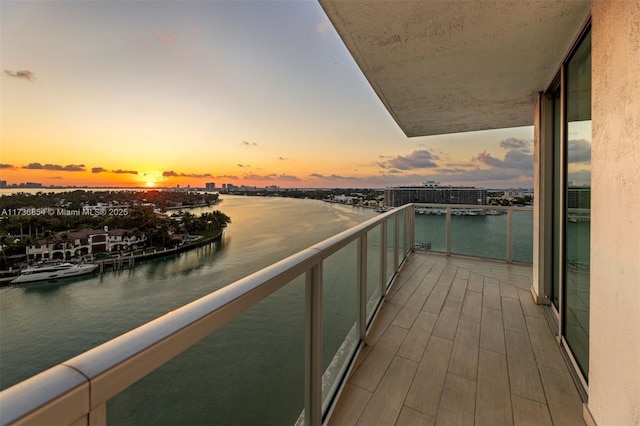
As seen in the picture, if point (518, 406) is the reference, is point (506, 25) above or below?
above

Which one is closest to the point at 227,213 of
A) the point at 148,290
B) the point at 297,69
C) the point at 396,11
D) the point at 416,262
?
the point at 148,290

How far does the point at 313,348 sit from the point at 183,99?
16.3 m

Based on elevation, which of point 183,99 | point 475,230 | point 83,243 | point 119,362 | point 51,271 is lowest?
point 51,271

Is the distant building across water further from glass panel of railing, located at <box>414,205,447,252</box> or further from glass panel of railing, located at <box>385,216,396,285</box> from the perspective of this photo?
glass panel of railing, located at <box>385,216,396,285</box>

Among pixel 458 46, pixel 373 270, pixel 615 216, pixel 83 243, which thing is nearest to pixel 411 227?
pixel 373 270

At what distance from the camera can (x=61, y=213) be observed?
29.2ft

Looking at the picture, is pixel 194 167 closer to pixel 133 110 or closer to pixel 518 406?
pixel 133 110

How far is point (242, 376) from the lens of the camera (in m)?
1.26

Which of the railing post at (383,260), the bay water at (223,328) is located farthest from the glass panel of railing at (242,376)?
the railing post at (383,260)

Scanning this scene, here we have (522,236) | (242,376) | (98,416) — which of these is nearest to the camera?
(98,416)

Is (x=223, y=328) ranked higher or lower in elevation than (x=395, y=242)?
higher

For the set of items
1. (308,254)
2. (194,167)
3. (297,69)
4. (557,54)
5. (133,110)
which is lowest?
(308,254)

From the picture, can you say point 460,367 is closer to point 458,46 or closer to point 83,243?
point 458,46

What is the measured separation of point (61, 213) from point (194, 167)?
10090mm
